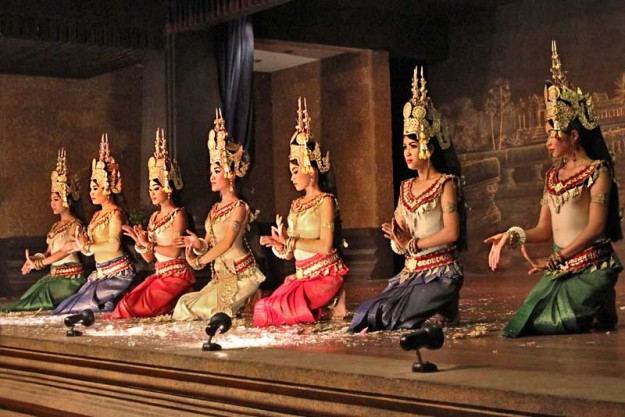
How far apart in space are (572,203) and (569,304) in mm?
431

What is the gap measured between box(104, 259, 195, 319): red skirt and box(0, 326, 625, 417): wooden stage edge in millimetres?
1051

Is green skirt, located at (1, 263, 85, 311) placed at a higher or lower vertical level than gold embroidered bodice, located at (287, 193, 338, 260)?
lower

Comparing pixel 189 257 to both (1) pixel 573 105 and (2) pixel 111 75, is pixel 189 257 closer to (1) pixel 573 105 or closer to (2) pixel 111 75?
(1) pixel 573 105

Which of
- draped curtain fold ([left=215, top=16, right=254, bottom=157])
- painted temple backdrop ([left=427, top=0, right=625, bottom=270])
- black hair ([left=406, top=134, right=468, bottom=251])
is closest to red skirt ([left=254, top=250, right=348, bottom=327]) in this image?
black hair ([left=406, top=134, right=468, bottom=251])

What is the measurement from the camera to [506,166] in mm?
11109

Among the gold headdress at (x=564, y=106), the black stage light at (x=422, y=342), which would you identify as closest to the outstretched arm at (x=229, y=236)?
the gold headdress at (x=564, y=106)

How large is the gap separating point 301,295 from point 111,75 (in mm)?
6011

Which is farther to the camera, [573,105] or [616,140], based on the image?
[616,140]

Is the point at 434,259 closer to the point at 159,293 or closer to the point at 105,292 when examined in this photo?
the point at 159,293

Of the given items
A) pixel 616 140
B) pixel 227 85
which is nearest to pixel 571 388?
pixel 227 85

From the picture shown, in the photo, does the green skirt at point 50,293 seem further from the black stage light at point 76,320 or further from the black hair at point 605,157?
the black hair at point 605,157

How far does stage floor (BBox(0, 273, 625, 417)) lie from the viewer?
2.87 m

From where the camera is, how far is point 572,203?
4441mm

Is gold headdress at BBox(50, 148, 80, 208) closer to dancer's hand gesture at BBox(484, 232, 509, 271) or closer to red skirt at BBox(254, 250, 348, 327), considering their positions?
red skirt at BBox(254, 250, 348, 327)
